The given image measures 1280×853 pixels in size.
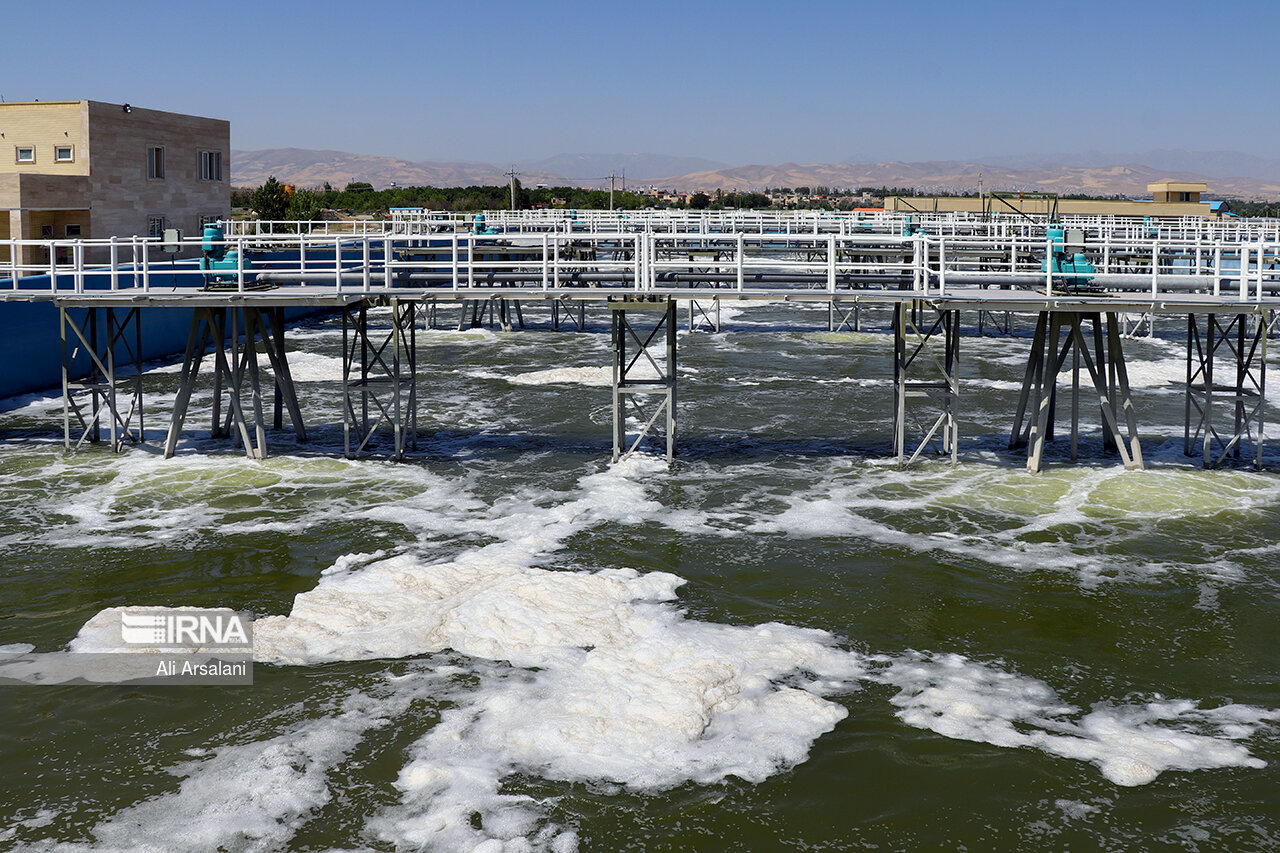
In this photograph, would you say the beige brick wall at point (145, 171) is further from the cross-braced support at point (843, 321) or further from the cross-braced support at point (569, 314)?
the cross-braced support at point (843, 321)

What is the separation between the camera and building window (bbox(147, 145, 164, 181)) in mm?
47156

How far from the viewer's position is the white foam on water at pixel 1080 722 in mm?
11672

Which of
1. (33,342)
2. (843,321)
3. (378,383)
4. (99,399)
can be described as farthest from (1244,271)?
(843,321)

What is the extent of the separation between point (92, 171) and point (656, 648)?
3676cm

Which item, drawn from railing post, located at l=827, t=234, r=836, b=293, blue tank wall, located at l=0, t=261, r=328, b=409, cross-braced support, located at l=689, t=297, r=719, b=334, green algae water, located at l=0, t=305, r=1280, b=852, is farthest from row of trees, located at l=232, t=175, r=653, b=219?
railing post, located at l=827, t=234, r=836, b=293

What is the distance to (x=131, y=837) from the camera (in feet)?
33.9

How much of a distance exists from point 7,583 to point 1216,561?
16.9m

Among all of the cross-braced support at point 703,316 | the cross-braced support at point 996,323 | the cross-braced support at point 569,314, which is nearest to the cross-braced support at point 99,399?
the cross-braced support at point 569,314

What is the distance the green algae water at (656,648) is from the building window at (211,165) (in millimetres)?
28147

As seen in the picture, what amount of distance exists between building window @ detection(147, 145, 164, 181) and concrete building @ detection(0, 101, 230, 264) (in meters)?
0.04

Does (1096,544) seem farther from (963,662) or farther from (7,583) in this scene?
(7,583)

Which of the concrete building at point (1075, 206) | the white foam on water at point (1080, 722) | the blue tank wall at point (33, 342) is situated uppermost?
the concrete building at point (1075, 206)

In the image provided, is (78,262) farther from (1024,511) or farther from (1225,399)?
(1225,399)

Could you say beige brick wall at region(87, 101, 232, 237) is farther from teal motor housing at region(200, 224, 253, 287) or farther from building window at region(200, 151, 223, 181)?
teal motor housing at region(200, 224, 253, 287)
